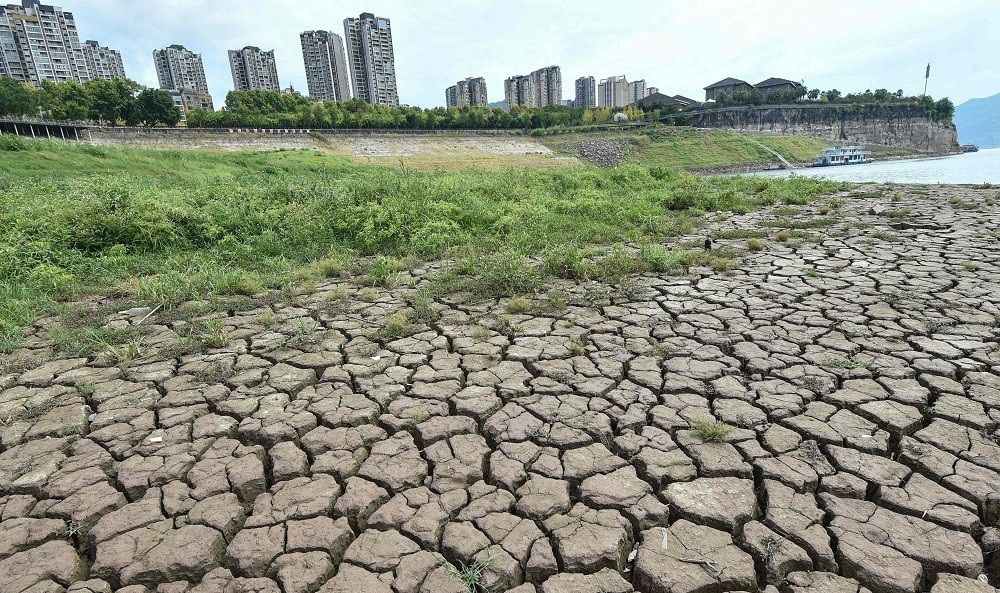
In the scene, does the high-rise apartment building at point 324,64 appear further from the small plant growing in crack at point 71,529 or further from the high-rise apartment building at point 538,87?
the small plant growing in crack at point 71,529

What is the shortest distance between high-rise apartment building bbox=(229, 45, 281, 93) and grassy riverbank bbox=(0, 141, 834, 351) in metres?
96.4

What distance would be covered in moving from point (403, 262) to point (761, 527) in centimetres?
508

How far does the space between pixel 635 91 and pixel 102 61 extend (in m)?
102

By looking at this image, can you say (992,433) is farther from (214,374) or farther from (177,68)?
(177,68)

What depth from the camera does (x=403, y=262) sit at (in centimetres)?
652

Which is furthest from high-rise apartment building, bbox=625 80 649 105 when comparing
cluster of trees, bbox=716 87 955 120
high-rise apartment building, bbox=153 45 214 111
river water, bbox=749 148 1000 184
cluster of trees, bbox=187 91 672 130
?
high-rise apartment building, bbox=153 45 214 111

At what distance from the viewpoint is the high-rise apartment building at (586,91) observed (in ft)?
342

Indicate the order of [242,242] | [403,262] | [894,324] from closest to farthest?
[894,324] < [403,262] < [242,242]

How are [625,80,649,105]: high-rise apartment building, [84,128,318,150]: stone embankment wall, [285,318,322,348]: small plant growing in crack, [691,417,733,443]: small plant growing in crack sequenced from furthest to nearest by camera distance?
[625,80,649,105]: high-rise apartment building < [84,128,318,150]: stone embankment wall < [285,318,322,348]: small plant growing in crack < [691,417,733,443]: small plant growing in crack

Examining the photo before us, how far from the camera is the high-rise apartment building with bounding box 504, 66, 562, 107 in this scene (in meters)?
93.6

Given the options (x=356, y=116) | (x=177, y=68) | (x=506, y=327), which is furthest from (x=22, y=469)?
(x=177, y=68)

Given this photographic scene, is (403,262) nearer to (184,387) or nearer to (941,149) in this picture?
(184,387)

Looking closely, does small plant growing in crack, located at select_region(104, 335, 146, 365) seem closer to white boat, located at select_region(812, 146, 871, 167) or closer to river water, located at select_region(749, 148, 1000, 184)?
river water, located at select_region(749, 148, 1000, 184)

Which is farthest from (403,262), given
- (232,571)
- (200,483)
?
(232,571)
